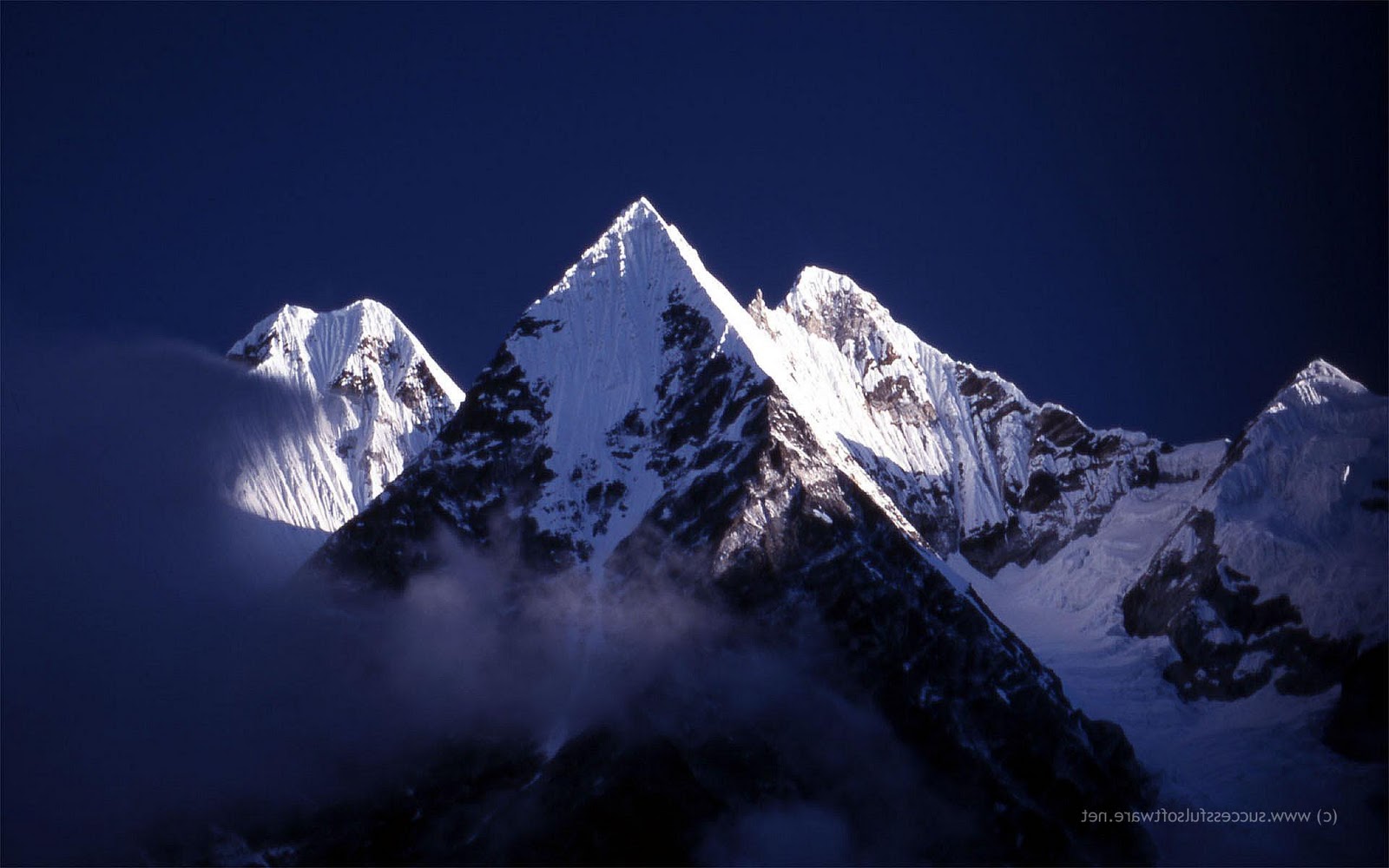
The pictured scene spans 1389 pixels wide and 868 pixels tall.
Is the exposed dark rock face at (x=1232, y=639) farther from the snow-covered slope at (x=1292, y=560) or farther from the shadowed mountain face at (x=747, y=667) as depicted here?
the shadowed mountain face at (x=747, y=667)

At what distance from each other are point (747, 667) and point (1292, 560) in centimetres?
7569

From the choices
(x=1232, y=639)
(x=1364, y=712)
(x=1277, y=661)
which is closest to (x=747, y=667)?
(x=1232, y=639)

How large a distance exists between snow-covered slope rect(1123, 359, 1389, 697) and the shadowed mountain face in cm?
2962

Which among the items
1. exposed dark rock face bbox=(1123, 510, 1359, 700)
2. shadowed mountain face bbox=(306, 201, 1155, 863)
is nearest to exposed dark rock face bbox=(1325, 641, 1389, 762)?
exposed dark rock face bbox=(1123, 510, 1359, 700)

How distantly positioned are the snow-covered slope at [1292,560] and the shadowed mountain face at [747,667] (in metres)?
29.6

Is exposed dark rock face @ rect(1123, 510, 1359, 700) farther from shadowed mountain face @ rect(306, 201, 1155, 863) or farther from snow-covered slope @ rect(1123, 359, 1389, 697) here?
shadowed mountain face @ rect(306, 201, 1155, 863)

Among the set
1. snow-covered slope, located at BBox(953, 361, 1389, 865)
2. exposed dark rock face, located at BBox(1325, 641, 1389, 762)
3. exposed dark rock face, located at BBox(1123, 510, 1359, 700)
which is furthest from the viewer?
exposed dark rock face, located at BBox(1123, 510, 1359, 700)

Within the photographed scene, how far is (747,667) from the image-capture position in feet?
518

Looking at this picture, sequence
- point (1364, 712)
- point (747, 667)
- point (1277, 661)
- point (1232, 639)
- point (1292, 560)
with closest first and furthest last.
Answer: point (747, 667)
point (1364, 712)
point (1277, 661)
point (1292, 560)
point (1232, 639)

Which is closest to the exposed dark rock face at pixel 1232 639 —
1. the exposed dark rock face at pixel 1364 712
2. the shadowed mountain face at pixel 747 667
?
the exposed dark rock face at pixel 1364 712

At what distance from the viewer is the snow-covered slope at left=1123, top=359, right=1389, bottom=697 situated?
172m

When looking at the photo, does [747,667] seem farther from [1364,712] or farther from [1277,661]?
[1364,712]

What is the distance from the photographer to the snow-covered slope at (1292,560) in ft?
566

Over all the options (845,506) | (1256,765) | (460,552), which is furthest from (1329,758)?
(460,552)
